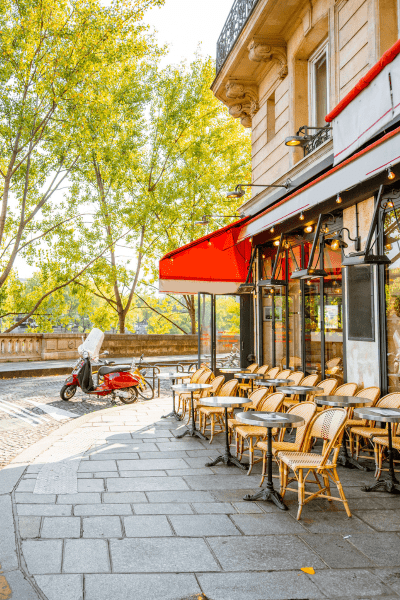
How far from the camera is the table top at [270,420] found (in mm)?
4898

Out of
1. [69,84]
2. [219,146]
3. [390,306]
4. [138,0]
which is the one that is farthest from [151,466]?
[219,146]

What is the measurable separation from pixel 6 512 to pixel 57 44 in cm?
1563

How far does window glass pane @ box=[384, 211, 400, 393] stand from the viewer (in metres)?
6.90

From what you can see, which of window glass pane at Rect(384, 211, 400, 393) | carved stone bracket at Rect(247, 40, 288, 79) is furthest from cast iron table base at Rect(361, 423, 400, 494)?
carved stone bracket at Rect(247, 40, 288, 79)

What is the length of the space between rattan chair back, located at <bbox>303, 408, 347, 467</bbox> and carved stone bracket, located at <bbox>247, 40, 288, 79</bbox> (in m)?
8.86

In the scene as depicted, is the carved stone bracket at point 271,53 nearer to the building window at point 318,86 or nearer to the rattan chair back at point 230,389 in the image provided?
the building window at point 318,86

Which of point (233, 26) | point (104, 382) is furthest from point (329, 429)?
point (233, 26)

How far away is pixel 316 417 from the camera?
5.05m

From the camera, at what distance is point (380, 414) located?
5.23 m

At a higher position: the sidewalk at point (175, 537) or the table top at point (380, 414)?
the table top at point (380, 414)

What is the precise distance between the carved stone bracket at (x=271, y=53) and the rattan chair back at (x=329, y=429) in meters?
8.86

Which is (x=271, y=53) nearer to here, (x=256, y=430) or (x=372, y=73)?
(x=372, y=73)

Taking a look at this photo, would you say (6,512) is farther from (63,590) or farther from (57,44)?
(57,44)

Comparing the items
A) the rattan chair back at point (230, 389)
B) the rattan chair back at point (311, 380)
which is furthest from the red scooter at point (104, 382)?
the rattan chair back at point (311, 380)
